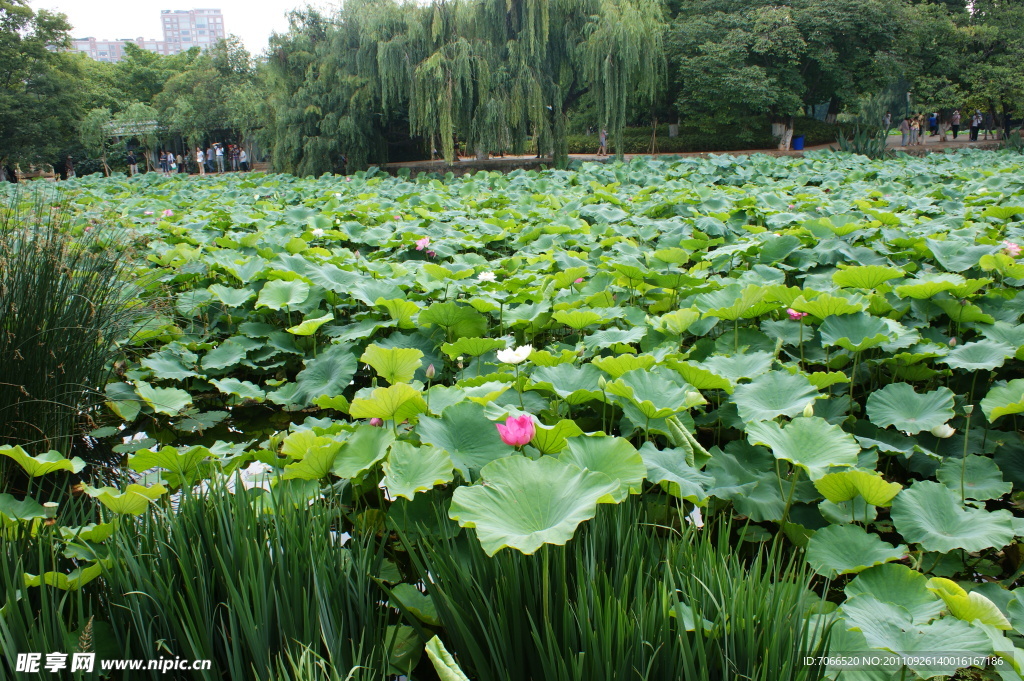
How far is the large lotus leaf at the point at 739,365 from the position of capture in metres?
1.85

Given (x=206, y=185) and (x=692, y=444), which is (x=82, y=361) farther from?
(x=206, y=185)

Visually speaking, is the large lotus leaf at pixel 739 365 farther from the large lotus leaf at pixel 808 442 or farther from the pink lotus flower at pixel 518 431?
the pink lotus flower at pixel 518 431

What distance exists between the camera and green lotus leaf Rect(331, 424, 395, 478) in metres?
1.42

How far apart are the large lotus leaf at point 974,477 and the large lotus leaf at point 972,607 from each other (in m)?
0.53

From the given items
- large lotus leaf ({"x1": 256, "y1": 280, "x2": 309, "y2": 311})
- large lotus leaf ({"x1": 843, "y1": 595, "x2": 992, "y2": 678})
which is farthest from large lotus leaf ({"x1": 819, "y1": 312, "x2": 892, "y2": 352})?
large lotus leaf ({"x1": 256, "y1": 280, "x2": 309, "y2": 311})

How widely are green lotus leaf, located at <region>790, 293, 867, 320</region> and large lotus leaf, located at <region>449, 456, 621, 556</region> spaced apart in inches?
46.4

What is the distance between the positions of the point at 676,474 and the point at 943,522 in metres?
0.50

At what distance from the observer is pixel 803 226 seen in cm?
367

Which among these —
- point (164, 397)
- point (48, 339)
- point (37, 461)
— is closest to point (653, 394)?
point (37, 461)

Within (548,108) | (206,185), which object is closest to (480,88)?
(548,108)

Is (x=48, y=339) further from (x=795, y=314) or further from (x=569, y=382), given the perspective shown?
(x=795, y=314)

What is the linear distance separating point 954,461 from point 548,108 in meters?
10.6

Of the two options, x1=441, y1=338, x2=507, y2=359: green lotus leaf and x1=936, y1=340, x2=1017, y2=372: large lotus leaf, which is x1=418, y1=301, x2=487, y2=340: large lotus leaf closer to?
x1=441, y1=338, x2=507, y2=359: green lotus leaf

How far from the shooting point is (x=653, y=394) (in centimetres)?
164
